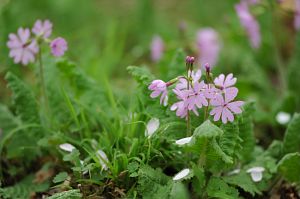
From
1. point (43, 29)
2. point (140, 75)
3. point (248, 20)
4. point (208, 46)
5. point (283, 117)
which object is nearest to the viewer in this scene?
point (140, 75)

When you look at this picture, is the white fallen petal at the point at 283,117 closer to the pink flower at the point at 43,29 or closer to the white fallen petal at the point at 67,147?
the white fallen petal at the point at 67,147

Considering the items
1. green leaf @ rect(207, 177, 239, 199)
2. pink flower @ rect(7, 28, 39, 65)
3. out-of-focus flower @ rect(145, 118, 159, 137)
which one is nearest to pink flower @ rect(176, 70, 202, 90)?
out-of-focus flower @ rect(145, 118, 159, 137)

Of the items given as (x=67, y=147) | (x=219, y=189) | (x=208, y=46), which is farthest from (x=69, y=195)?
(x=208, y=46)

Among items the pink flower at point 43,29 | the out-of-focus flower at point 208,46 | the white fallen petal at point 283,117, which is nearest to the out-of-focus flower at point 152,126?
the pink flower at point 43,29

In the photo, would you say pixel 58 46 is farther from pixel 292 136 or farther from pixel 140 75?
pixel 292 136

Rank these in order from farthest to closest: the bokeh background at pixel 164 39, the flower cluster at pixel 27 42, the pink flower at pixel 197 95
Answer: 1. the bokeh background at pixel 164 39
2. the flower cluster at pixel 27 42
3. the pink flower at pixel 197 95

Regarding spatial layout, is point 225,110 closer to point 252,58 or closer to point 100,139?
point 100,139

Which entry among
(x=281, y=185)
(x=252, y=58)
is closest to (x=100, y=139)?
(x=281, y=185)

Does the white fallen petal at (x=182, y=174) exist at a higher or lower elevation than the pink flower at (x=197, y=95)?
lower
